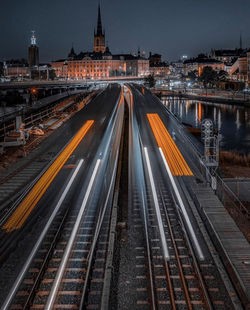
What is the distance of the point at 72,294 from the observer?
250 inches

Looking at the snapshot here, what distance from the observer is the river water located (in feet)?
94.5

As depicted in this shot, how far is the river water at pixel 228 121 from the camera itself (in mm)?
28819

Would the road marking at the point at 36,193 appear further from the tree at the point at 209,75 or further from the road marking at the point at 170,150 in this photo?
the tree at the point at 209,75

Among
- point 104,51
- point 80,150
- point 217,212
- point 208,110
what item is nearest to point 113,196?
point 217,212

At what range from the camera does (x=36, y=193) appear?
1103 cm

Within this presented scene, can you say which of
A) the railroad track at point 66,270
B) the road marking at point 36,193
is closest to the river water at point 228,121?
the road marking at point 36,193

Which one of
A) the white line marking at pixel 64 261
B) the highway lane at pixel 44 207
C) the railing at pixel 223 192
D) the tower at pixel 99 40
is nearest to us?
the white line marking at pixel 64 261

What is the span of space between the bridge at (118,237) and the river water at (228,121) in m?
14.8

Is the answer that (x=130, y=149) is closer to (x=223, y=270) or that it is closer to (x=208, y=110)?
(x=223, y=270)

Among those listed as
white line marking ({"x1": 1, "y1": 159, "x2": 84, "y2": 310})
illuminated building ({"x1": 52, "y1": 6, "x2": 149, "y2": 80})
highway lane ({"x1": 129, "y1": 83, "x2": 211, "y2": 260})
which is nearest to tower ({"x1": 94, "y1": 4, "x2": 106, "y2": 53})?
illuminated building ({"x1": 52, "y1": 6, "x2": 149, "y2": 80})

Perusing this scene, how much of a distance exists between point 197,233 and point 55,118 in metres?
22.5

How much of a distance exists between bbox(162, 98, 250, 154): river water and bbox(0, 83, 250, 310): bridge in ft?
48.4

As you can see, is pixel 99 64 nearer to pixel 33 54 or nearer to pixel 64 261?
pixel 33 54

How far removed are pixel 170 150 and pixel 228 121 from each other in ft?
87.1
